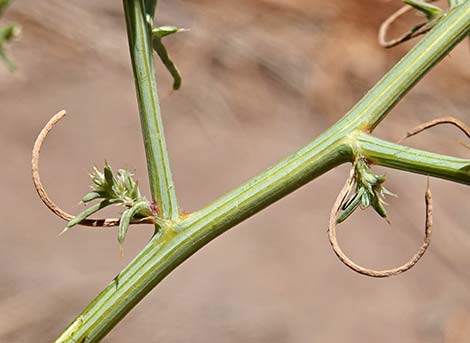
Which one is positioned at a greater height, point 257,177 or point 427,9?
point 427,9

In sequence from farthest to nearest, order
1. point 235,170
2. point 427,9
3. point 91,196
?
point 235,170
point 427,9
point 91,196

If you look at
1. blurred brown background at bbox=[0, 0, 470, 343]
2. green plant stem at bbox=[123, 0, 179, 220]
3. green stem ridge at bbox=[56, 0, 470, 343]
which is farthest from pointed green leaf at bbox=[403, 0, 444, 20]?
blurred brown background at bbox=[0, 0, 470, 343]

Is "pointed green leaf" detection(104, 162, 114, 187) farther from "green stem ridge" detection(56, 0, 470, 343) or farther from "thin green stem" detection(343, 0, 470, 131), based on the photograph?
"thin green stem" detection(343, 0, 470, 131)

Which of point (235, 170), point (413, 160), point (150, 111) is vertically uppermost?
point (235, 170)

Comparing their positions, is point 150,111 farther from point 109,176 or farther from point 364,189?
point 364,189

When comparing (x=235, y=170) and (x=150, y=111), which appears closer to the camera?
(x=150, y=111)

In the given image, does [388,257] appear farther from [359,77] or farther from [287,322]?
[359,77]

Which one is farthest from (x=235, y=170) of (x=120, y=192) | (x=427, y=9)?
(x=120, y=192)
